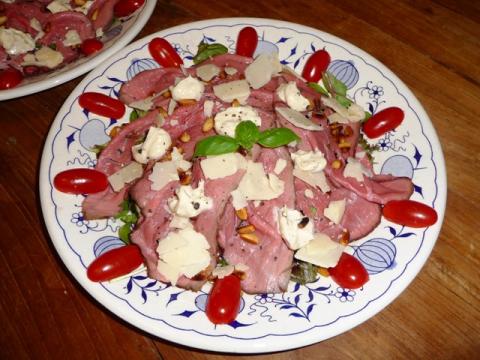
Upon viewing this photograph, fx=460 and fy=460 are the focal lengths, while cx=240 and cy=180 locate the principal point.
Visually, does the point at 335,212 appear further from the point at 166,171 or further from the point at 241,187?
the point at 166,171

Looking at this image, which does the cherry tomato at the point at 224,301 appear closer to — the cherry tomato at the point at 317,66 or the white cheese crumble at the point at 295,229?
the white cheese crumble at the point at 295,229

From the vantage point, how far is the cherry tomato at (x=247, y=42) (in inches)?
128

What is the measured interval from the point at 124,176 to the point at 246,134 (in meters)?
0.81

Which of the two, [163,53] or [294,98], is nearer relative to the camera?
[294,98]

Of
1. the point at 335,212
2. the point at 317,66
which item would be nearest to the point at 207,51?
the point at 317,66

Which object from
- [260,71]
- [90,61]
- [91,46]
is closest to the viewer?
[260,71]

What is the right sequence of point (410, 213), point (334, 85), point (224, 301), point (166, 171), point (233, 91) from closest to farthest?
point (224, 301) < point (410, 213) < point (166, 171) < point (233, 91) < point (334, 85)

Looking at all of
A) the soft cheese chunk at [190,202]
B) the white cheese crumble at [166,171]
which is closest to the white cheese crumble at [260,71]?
the white cheese crumble at [166,171]

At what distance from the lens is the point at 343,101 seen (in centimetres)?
297

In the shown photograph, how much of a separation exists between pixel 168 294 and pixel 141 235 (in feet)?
1.18

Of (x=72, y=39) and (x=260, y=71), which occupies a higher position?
(x=260, y=71)

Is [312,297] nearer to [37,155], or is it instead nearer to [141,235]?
[141,235]

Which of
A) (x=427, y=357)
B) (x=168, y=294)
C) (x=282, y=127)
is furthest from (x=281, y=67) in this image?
(x=427, y=357)

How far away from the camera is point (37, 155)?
3.21 meters
